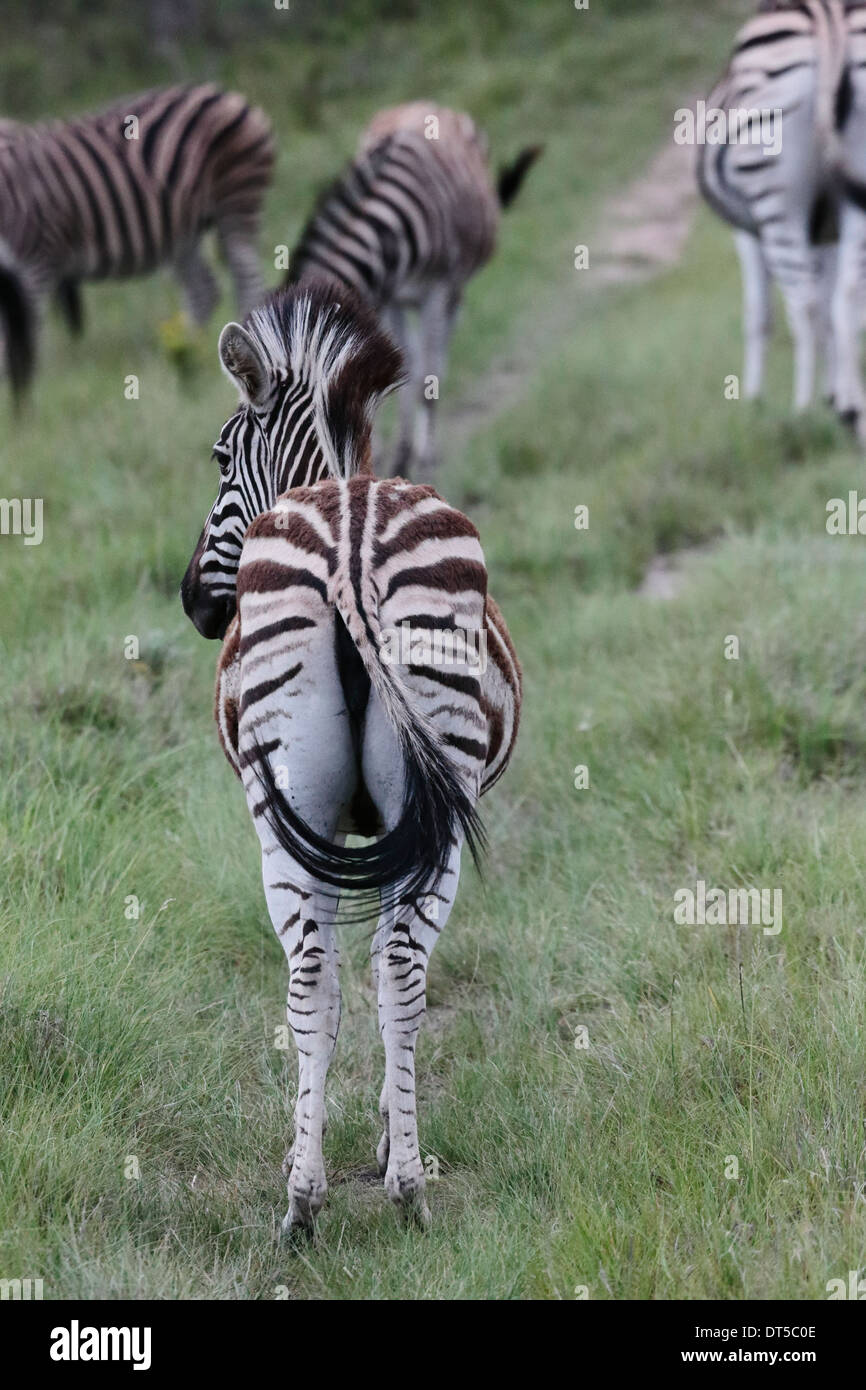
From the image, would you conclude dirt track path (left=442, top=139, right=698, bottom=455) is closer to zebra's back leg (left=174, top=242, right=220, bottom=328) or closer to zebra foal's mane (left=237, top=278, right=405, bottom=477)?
zebra's back leg (left=174, top=242, right=220, bottom=328)

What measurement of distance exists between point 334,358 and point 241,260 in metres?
8.19

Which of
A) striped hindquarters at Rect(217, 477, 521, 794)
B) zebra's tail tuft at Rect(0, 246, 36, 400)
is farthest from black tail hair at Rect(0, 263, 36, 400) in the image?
striped hindquarters at Rect(217, 477, 521, 794)

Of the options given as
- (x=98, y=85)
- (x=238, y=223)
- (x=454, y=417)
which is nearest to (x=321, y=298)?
(x=454, y=417)

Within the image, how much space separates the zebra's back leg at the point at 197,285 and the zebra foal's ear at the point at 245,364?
786 centimetres

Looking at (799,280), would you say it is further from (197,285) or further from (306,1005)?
(306,1005)

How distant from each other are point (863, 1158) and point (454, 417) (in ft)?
26.7

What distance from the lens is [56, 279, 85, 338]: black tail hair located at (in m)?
10.7

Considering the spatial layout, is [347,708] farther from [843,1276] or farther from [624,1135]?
[843,1276]

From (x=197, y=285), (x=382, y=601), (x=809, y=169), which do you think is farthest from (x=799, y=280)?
(x=382, y=601)

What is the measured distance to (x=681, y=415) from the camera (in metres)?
9.09

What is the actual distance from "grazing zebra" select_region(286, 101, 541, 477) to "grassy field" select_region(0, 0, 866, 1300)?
80 centimetres

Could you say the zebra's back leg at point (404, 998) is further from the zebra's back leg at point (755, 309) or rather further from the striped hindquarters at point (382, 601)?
the zebra's back leg at point (755, 309)

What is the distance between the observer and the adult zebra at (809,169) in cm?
849

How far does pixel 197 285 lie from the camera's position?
11.3 meters
